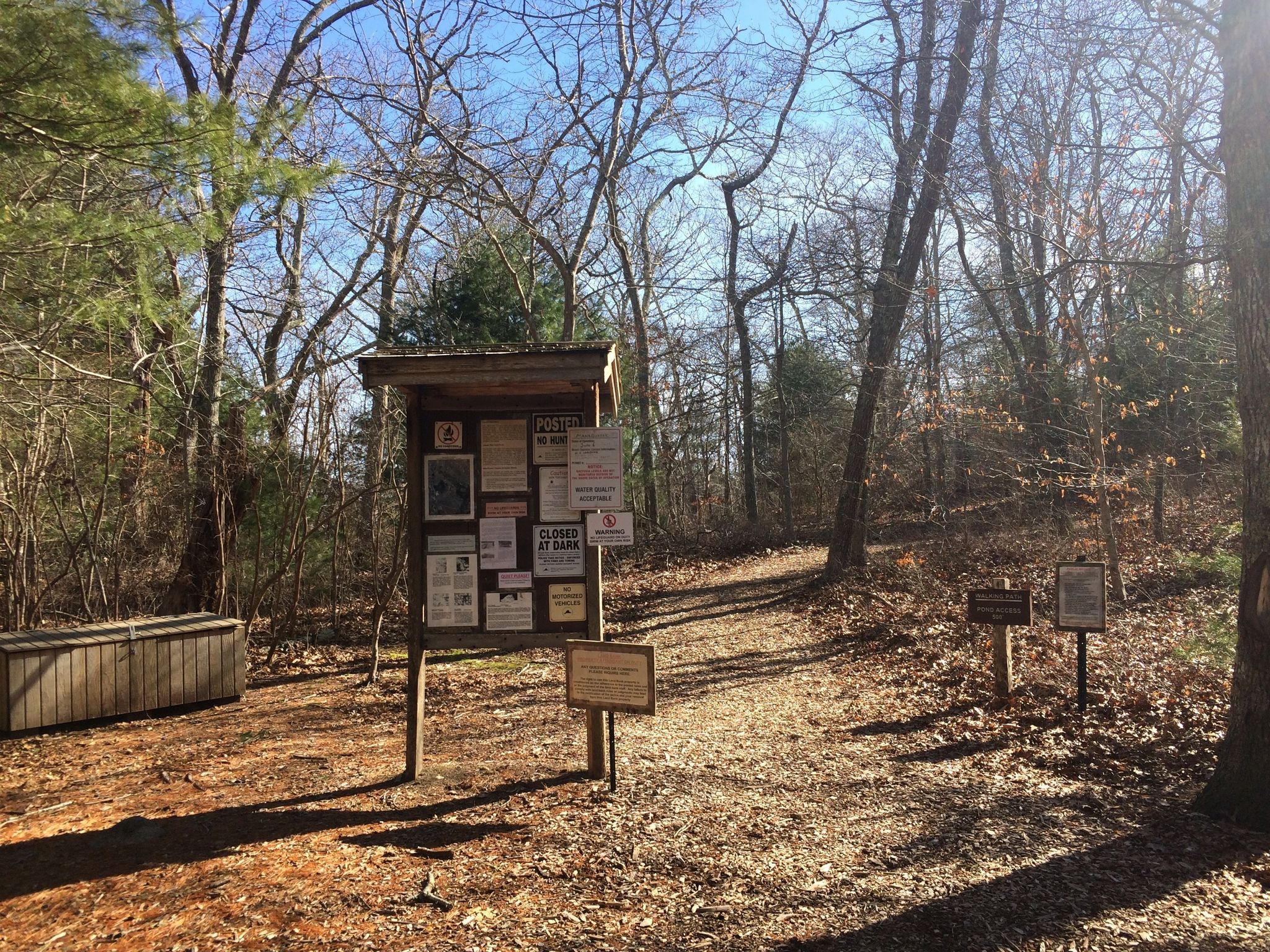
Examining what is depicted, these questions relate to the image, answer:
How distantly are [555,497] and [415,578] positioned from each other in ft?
3.44

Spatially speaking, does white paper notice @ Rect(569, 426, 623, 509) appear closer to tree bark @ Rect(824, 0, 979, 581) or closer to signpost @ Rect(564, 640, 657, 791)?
signpost @ Rect(564, 640, 657, 791)

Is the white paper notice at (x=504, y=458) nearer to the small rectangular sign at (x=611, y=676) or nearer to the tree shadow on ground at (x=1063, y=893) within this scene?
the small rectangular sign at (x=611, y=676)

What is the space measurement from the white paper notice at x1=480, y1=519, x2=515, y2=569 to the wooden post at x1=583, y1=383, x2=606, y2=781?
0.51 metres

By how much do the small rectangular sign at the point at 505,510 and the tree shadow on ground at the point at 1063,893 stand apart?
2973 mm

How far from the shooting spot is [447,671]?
9711 millimetres

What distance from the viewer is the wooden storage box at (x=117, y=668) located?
22.9 feet

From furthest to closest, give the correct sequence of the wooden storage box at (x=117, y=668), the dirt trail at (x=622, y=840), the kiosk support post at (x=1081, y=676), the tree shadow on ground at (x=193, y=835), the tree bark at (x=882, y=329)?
the tree bark at (x=882, y=329)
the wooden storage box at (x=117, y=668)
the kiosk support post at (x=1081, y=676)
the tree shadow on ground at (x=193, y=835)
the dirt trail at (x=622, y=840)

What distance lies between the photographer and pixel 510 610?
5.34 m

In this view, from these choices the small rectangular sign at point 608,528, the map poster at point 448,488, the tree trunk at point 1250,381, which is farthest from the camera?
the map poster at point 448,488

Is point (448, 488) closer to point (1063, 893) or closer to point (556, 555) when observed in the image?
point (556, 555)

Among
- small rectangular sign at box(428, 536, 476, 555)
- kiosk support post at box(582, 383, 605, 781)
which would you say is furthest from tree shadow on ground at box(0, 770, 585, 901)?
small rectangular sign at box(428, 536, 476, 555)

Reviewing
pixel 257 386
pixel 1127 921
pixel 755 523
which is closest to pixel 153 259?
pixel 257 386

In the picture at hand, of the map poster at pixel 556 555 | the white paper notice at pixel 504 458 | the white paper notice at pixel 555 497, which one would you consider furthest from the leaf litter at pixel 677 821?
the white paper notice at pixel 504 458

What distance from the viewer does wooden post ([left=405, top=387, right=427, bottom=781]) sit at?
5.34m
